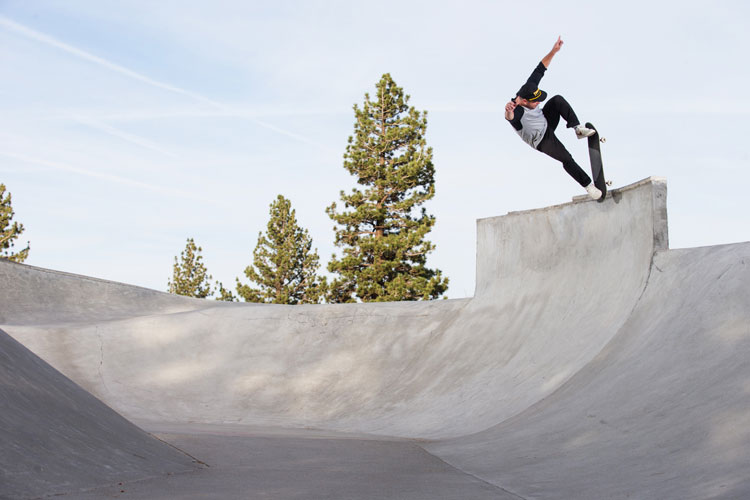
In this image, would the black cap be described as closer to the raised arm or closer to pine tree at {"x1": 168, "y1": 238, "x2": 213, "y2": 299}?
the raised arm

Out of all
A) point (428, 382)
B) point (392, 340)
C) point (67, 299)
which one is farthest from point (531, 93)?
point (67, 299)

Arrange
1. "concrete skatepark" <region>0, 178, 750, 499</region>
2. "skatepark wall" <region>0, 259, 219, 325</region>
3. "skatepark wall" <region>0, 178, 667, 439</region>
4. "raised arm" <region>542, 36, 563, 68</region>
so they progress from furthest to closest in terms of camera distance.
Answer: "skatepark wall" <region>0, 259, 219, 325</region> → "skatepark wall" <region>0, 178, 667, 439</region> → "raised arm" <region>542, 36, 563, 68</region> → "concrete skatepark" <region>0, 178, 750, 499</region>

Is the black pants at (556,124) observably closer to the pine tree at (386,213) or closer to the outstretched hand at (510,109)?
the outstretched hand at (510,109)

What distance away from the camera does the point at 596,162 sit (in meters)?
9.72

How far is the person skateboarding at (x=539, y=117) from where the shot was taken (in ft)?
30.0

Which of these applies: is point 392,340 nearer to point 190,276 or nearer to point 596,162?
point 596,162

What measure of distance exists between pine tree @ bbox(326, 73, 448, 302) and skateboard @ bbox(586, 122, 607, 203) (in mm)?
25821

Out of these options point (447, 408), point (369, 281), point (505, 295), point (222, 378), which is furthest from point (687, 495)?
point (369, 281)

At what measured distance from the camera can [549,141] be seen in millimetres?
9375

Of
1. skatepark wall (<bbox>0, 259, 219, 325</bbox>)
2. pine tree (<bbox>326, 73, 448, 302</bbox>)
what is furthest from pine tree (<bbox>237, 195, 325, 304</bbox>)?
skatepark wall (<bbox>0, 259, 219, 325</bbox>)

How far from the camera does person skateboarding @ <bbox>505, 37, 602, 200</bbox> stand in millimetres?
9133

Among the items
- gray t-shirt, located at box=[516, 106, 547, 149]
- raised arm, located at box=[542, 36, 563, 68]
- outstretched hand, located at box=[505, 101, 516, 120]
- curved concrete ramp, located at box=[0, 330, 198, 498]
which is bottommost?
curved concrete ramp, located at box=[0, 330, 198, 498]

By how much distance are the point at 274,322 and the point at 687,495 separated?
12024mm

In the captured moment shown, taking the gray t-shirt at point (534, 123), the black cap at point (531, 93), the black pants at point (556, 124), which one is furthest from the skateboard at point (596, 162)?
the black cap at point (531, 93)
